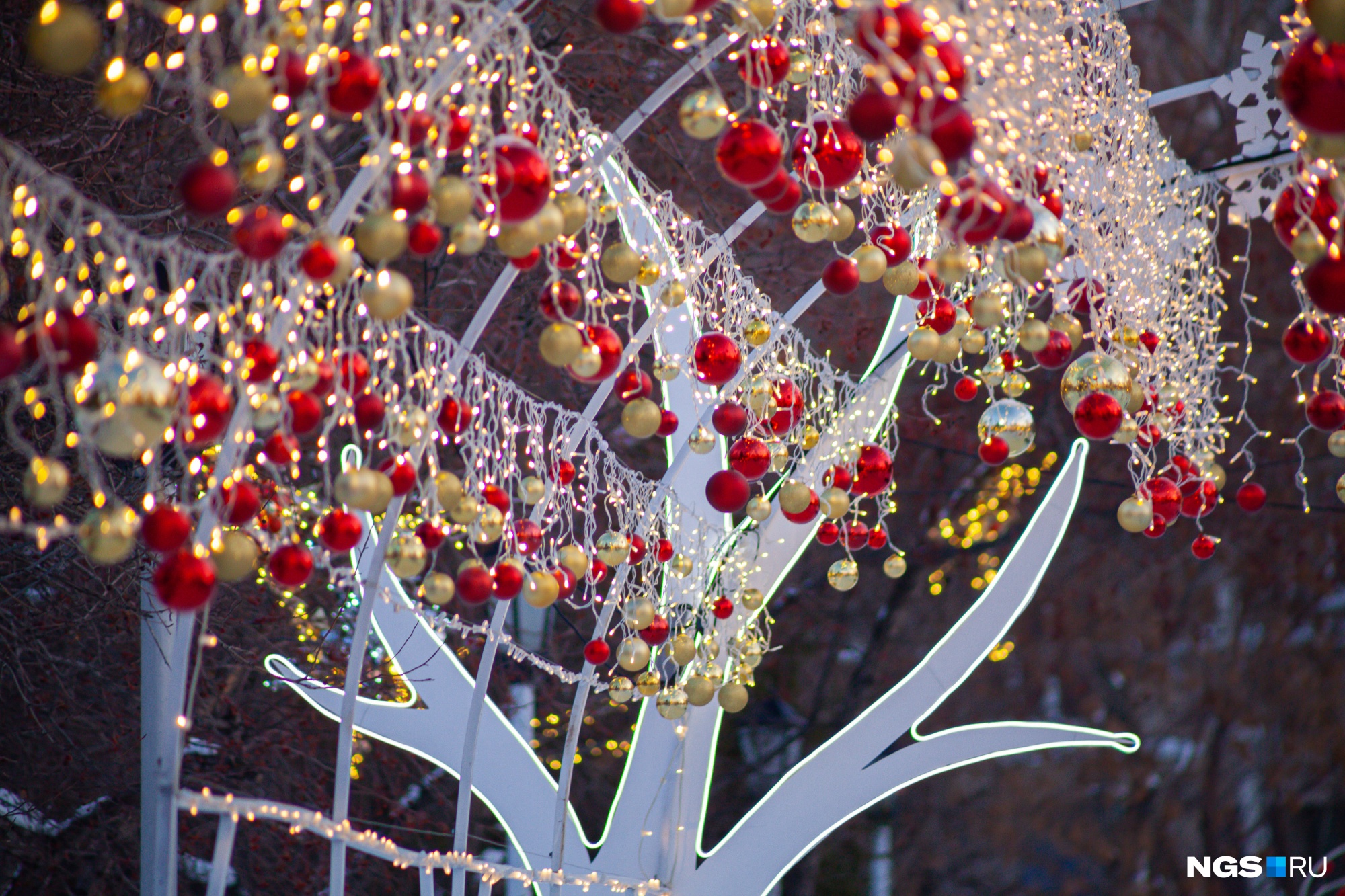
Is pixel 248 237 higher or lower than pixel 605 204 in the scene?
lower

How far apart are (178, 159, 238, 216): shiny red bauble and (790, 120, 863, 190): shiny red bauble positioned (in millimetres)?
995

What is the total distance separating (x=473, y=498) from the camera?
2150 millimetres

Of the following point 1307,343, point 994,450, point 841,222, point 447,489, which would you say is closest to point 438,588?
point 447,489

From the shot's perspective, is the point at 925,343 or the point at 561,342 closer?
the point at 561,342

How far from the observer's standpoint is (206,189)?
1.18 m

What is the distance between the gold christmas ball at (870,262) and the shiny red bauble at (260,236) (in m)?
1.24

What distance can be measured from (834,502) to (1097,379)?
2.96ft

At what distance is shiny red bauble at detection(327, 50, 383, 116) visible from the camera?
134 centimetres

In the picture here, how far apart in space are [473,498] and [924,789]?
357 centimetres

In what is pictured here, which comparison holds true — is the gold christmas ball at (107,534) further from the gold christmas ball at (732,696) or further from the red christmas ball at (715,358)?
the gold christmas ball at (732,696)

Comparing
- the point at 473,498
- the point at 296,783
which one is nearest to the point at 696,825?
the point at 296,783

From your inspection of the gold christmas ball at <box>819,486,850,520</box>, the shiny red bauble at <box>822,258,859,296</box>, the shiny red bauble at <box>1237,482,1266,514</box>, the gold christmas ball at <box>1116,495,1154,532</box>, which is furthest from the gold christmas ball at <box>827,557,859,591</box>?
the shiny red bauble at <box>822,258,859,296</box>

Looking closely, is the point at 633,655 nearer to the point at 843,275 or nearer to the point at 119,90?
the point at 843,275

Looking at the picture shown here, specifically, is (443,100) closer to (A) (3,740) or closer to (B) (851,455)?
(B) (851,455)
